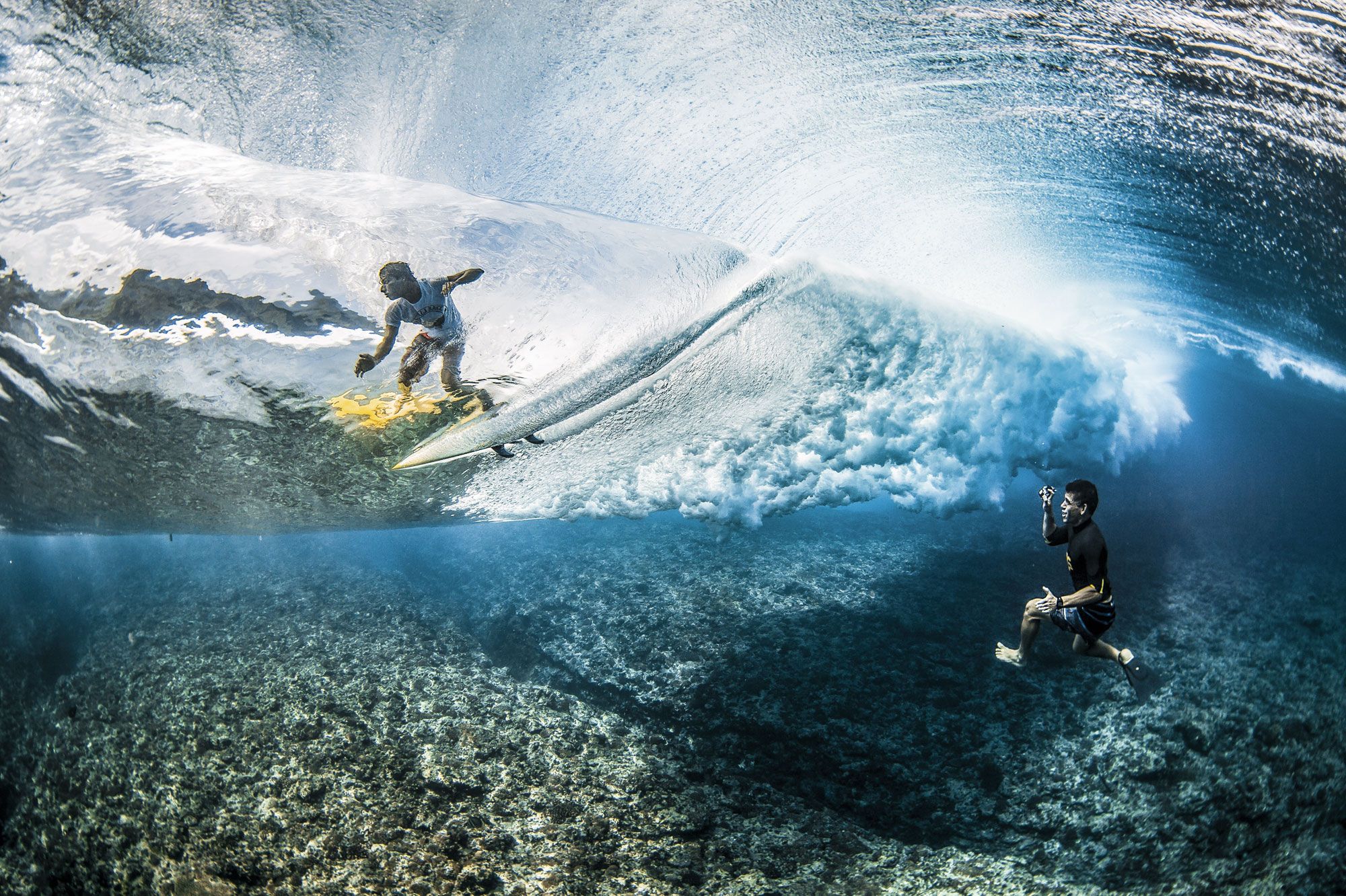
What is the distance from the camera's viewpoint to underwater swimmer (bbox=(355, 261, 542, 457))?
2873 millimetres

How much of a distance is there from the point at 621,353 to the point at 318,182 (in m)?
2.39

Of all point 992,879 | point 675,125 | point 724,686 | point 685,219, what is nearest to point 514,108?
point 675,125

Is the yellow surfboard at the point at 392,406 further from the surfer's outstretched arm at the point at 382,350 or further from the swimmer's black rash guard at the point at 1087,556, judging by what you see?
the swimmer's black rash guard at the point at 1087,556

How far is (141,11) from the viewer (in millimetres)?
2961

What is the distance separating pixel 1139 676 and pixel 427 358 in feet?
16.3

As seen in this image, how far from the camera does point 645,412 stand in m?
5.23

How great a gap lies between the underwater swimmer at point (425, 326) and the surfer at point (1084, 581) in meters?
3.73

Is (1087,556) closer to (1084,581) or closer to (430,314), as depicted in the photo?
(1084,581)

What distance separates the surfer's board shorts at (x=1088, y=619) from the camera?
3.04m

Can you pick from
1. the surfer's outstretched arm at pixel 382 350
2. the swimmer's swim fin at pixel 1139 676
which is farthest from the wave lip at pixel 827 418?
the swimmer's swim fin at pixel 1139 676

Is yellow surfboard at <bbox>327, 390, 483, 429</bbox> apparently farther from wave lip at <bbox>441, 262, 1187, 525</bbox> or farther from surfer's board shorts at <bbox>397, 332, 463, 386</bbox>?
wave lip at <bbox>441, 262, 1187, 525</bbox>

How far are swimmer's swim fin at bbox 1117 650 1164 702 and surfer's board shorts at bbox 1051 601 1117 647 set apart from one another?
0.16 metres

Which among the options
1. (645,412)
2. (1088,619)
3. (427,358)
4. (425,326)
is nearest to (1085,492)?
(1088,619)

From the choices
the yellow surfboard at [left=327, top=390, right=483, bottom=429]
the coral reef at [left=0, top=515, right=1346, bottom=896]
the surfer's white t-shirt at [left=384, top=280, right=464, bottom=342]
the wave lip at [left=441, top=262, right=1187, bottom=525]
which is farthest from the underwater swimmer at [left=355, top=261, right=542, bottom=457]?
the coral reef at [left=0, top=515, right=1346, bottom=896]
